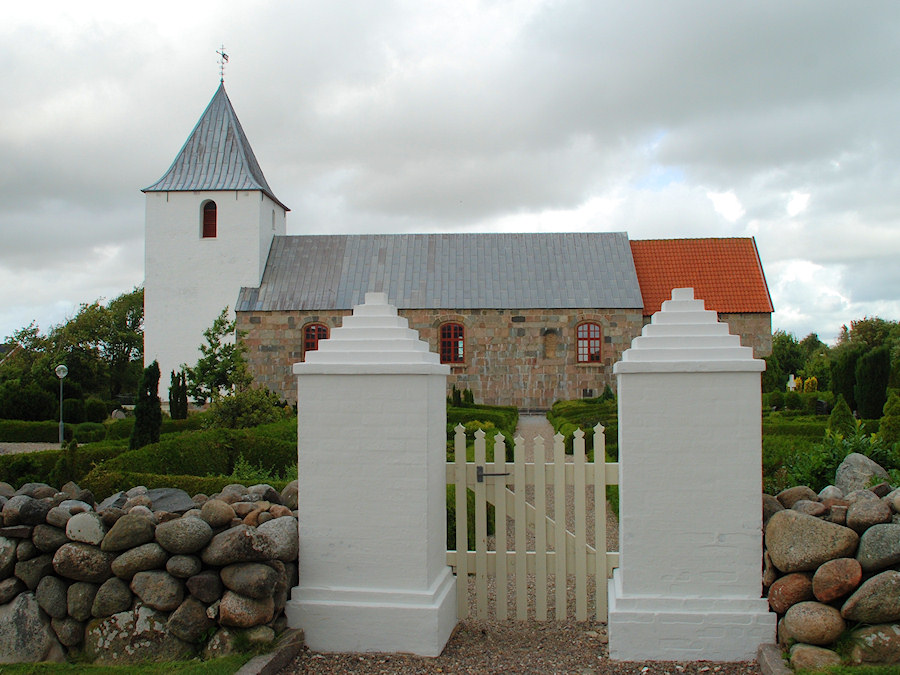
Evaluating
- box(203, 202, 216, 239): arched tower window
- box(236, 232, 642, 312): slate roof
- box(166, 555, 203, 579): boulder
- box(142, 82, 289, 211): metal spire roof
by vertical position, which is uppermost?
box(142, 82, 289, 211): metal spire roof

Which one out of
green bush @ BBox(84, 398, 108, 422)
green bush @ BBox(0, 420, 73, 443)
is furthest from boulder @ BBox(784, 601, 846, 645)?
green bush @ BBox(84, 398, 108, 422)

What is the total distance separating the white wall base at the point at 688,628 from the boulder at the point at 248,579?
1.56 meters

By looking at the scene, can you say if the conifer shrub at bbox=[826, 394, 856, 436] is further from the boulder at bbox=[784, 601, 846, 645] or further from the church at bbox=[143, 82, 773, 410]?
the church at bbox=[143, 82, 773, 410]

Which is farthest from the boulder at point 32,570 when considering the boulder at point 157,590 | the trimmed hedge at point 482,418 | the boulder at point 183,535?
the trimmed hedge at point 482,418

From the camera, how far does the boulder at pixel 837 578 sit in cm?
301

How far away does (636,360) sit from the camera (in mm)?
3449

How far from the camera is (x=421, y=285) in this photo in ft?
62.1

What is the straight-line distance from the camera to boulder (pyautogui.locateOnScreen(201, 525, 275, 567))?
10.6ft

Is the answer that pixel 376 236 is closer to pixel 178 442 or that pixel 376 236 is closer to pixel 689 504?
pixel 178 442

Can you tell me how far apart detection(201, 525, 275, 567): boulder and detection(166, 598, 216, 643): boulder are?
0.19 metres

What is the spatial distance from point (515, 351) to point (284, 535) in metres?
15.1

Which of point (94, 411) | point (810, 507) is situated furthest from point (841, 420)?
point (94, 411)

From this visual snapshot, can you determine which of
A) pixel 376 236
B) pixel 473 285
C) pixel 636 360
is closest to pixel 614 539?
pixel 636 360

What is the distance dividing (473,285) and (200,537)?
628 inches
